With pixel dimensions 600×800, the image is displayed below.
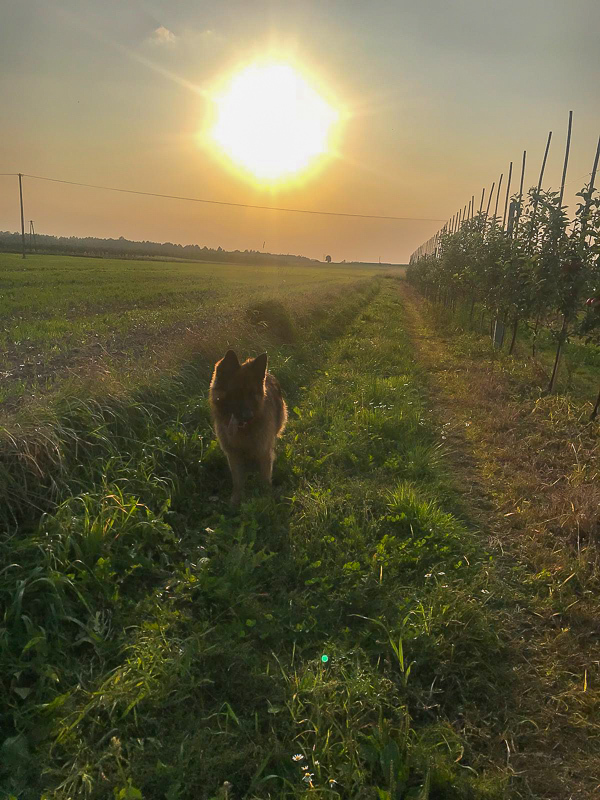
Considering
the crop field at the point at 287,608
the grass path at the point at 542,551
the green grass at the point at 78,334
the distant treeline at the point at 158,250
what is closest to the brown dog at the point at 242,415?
the crop field at the point at 287,608

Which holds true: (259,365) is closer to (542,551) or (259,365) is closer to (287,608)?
(287,608)

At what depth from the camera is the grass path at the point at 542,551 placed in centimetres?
239

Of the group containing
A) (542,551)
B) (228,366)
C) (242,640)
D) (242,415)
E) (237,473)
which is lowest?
(242,640)

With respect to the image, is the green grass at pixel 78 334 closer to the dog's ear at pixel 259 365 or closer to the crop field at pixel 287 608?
the crop field at pixel 287 608

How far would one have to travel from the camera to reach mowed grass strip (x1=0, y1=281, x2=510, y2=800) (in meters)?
2.22

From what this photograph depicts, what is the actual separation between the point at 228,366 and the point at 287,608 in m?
2.26

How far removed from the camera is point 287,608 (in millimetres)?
3287

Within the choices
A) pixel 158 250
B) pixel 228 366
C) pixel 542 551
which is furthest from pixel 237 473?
pixel 158 250

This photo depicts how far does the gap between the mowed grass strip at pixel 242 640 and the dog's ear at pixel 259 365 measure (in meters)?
1.22

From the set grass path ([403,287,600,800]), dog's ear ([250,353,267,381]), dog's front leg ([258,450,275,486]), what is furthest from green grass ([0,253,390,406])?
grass path ([403,287,600,800])

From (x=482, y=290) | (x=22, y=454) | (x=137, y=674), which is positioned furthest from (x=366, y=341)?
(x=137, y=674)

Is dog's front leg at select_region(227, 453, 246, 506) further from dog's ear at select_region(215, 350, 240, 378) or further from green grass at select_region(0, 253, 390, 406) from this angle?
green grass at select_region(0, 253, 390, 406)

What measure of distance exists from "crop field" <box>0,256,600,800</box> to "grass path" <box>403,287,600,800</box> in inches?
0.7

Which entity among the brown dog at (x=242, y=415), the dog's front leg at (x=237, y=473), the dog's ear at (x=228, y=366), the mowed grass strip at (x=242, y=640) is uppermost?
the dog's ear at (x=228, y=366)
